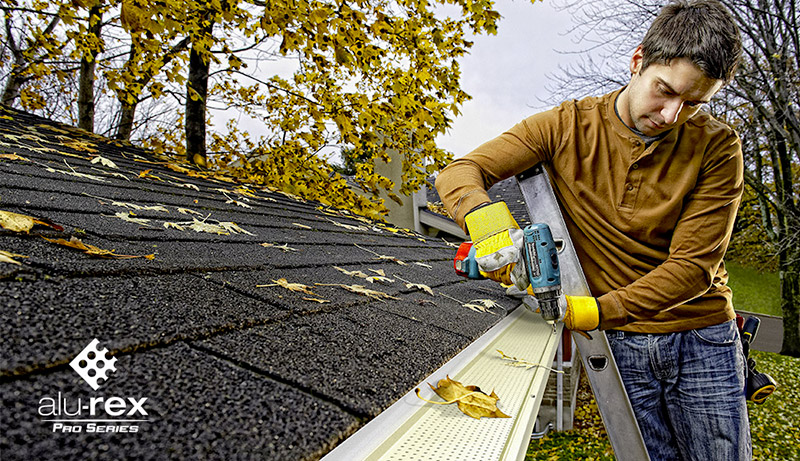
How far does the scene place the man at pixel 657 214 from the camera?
1749mm

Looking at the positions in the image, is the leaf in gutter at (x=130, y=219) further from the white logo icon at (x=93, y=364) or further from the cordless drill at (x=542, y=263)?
the cordless drill at (x=542, y=263)

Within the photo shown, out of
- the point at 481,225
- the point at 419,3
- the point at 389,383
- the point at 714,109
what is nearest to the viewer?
the point at 389,383

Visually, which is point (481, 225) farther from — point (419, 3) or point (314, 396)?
point (419, 3)

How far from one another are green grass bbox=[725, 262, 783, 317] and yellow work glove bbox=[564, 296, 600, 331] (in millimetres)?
28797

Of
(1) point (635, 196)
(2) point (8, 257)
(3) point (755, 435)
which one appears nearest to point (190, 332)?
(2) point (8, 257)

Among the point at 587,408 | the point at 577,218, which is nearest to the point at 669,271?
the point at 577,218

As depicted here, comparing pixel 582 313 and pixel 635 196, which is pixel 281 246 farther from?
pixel 635 196

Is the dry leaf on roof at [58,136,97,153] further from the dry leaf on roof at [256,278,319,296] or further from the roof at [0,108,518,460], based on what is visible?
the dry leaf on roof at [256,278,319,296]

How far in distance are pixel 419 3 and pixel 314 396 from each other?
6021mm

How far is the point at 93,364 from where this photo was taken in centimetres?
66

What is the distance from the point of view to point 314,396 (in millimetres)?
736

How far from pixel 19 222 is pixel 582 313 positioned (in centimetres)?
203

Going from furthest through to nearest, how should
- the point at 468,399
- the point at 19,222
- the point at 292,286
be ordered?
the point at 292,286, the point at 19,222, the point at 468,399

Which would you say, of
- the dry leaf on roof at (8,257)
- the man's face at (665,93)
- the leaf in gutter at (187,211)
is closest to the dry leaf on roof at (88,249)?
the dry leaf on roof at (8,257)
